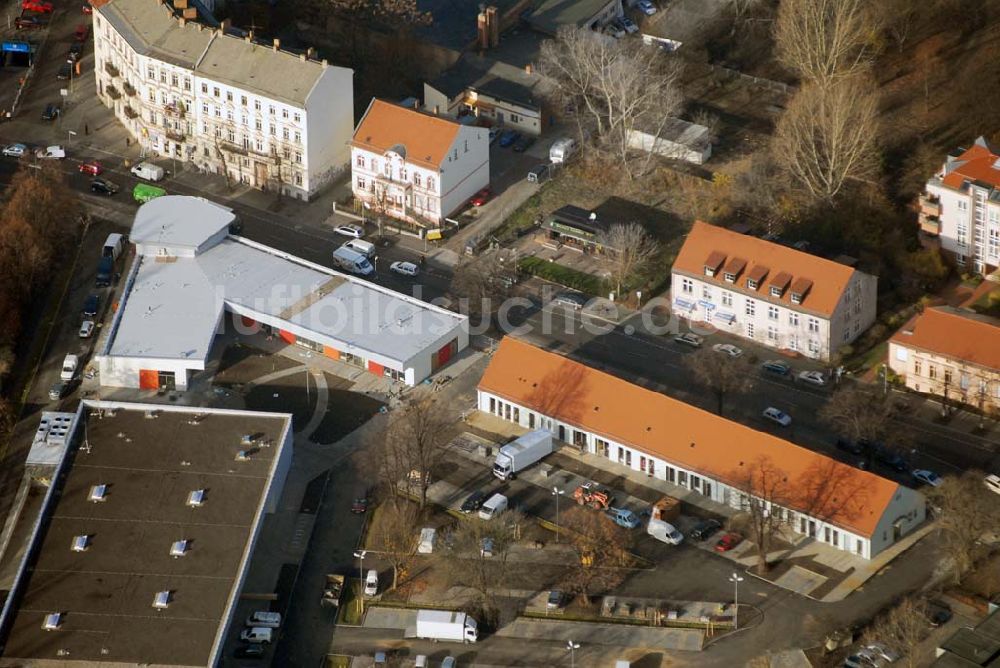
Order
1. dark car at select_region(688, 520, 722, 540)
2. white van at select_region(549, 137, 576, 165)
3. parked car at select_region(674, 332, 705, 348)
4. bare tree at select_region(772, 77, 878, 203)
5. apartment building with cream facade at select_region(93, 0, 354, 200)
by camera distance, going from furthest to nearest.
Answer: white van at select_region(549, 137, 576, 165) → apartment building with cream facade at select_region(93, 0, 354, 200) → bare tree at select_region(772, 77, 878, 203) → parked car at select_region(674, 332, 705, 348) → dark car at select_region(688, 520, 722, 540)

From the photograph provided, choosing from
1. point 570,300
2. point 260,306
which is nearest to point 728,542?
point 570,300

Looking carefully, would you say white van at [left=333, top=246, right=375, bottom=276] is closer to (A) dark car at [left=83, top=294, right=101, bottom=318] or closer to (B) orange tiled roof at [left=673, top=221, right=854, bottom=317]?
(A) dark car at [left=83, top=294, right=101, bottom=318]

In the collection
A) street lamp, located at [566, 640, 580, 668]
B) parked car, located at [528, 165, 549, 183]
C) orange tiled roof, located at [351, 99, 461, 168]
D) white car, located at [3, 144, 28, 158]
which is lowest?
street lamp, located at [566, 640, 580, 668]

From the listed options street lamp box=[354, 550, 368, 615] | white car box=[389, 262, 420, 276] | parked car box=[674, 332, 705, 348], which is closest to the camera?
street lamp box=[354, 550, 368, 615]

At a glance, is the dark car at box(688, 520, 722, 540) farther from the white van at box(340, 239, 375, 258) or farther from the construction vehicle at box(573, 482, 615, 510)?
the white van at box(340, 239, 375, 258)

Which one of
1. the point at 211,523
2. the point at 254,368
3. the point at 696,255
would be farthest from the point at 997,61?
the point at 211,523

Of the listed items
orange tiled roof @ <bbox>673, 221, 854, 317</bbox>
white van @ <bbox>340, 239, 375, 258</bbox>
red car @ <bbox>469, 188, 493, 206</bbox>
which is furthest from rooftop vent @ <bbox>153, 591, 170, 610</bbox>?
red car @ <bbox>469, 188, 493, 206</bbox>

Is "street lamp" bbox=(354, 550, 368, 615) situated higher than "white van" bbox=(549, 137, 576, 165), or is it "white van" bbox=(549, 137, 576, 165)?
"white van" bbox=(549, 137, 576, 165)

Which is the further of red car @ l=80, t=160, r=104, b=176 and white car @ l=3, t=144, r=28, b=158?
white car @ l=3, t=144, r=28, b=158
